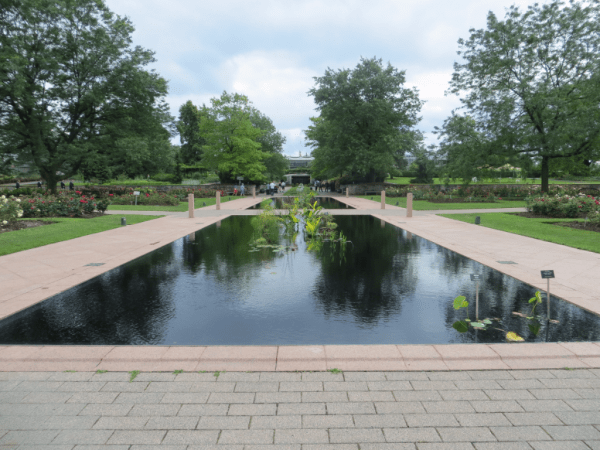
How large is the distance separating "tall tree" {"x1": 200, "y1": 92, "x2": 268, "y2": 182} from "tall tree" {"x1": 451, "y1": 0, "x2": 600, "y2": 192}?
69.0 ft

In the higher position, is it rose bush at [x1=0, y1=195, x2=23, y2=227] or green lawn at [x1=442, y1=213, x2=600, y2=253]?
rose bush at [x1=0, y1=195, x2=23, y2=227]

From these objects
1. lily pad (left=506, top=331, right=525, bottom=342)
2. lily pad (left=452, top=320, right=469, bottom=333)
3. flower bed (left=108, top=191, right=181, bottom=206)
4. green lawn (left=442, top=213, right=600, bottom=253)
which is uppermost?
flower bed (left=108, top=191, right=181, bottom=206)

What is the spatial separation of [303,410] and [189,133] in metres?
74.0

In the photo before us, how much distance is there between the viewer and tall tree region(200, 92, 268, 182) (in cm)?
3919

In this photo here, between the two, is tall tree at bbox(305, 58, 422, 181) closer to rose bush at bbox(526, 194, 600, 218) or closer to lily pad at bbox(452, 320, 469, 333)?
rose bush at bbox(526, 194, 600, 218)

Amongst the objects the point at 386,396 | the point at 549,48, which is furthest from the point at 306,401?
the point at 549,48

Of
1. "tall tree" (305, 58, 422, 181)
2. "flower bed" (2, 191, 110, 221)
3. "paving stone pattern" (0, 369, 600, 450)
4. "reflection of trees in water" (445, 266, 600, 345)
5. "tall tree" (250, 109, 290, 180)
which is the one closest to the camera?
"paving stone pattern" (0, 369, 600, 450)

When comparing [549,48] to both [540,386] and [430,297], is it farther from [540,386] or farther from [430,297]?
[540,386]

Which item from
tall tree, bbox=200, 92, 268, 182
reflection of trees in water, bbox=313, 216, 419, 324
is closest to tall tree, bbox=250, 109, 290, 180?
tall tree, bbox=200, 92, 268, 182

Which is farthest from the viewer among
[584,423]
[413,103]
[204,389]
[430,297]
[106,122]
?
[413,103]

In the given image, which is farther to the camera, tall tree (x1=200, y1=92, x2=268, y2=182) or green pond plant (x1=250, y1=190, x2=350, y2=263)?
tall tree (x1=200, y1=92, x2=268, y2=182)

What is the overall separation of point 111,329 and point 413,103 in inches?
1601

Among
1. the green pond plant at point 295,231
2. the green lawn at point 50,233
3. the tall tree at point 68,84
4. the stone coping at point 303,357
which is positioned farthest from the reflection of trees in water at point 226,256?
the tall tree at point 68,84

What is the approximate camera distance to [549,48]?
2889 cm
